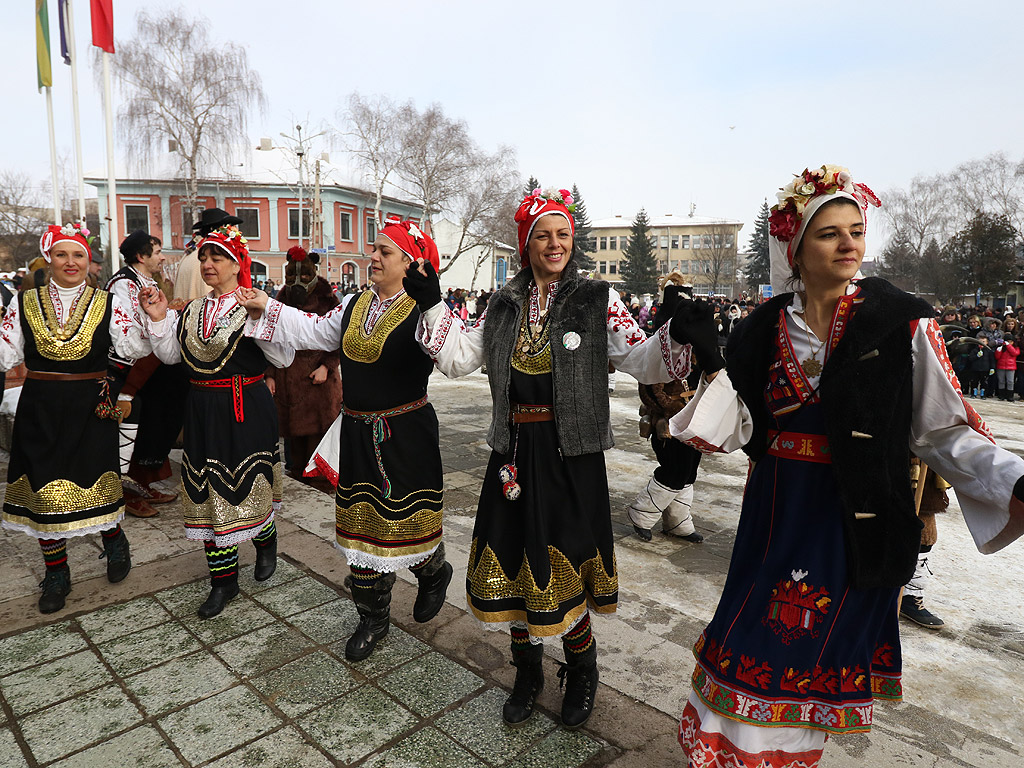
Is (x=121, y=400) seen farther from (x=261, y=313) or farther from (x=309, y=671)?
(x=309, y=671)

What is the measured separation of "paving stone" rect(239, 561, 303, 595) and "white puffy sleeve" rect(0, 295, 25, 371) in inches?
68.3

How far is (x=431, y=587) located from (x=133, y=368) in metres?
2.68

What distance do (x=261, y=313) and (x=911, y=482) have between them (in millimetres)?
3049

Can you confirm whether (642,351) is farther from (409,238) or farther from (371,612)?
(371,612)

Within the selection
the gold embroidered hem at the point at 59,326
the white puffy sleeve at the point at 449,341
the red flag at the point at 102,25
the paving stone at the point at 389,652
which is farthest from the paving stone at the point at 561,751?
the red flag at the point at 102,25

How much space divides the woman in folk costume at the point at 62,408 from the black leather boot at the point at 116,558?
0.45ft

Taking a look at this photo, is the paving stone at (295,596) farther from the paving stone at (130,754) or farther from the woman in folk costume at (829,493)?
the woman in folk costume at (829,493)

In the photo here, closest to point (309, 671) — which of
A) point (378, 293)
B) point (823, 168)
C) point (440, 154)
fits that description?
point (378, 293)

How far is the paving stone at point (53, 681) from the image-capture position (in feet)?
9.12

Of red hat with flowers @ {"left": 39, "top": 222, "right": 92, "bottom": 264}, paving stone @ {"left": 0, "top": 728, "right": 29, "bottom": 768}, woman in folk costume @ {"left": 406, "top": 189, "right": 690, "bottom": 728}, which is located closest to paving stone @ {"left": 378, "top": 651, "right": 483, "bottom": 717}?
woman in folk costume @ {"left": 406, "top": 189, "right": 690, "bottom": 728}

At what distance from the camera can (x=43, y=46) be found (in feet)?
45.6

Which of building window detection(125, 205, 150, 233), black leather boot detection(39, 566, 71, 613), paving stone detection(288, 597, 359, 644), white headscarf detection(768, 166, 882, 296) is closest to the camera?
white headscarf detection(768, 166, 882, 296)

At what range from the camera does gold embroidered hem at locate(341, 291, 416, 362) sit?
10.3ft

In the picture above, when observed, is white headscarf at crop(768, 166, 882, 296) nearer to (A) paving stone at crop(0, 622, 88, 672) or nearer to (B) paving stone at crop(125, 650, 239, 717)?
(B) paving stone at crop(125, 650, 239, 717)
